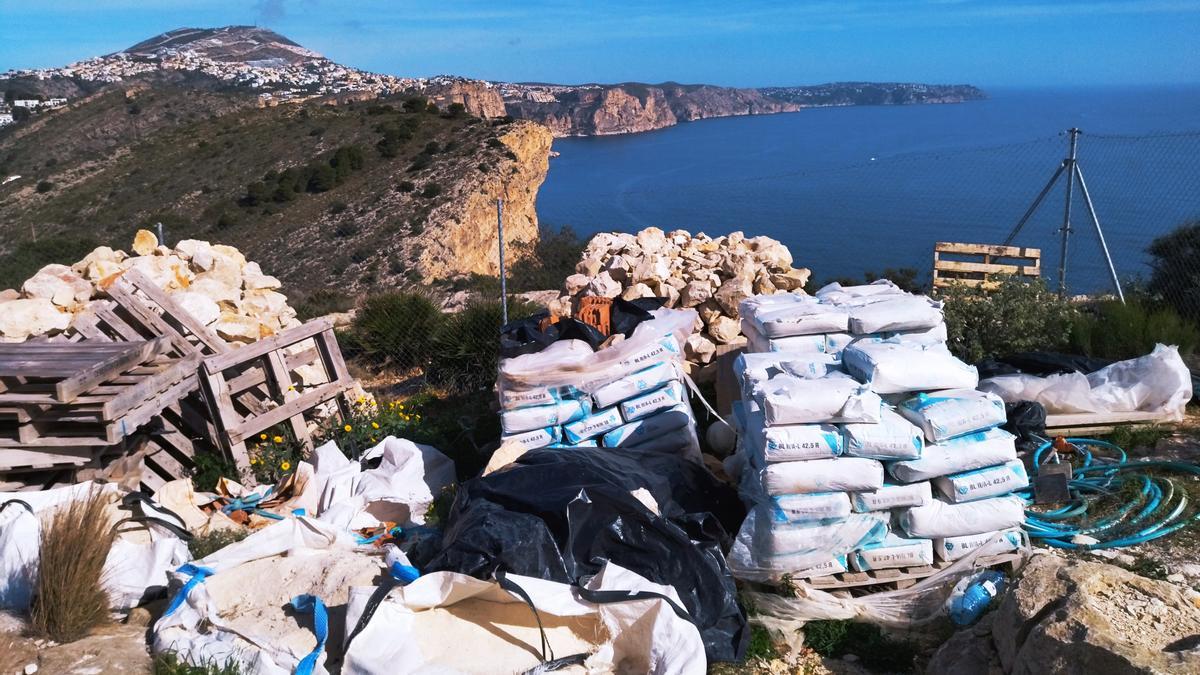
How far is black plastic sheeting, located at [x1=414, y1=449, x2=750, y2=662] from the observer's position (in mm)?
4207

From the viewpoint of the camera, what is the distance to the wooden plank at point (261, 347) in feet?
21.0

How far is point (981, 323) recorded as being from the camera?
25.6 ft

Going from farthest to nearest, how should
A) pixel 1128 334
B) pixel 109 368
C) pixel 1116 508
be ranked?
pixel 1128 334 < pixel 109 368 < pixel 1116 508

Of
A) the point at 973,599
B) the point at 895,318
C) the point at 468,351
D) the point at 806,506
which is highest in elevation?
the point at 895,318

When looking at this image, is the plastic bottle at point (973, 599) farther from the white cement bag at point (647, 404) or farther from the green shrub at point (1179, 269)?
the green shrub at point (1179, 269)

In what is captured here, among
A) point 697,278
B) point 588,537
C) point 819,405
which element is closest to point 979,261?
point 697,278

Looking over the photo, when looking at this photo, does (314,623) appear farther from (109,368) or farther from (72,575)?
(109,368)

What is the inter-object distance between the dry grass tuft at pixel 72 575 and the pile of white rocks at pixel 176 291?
3613 mm

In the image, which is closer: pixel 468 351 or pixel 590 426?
pixel 590 426

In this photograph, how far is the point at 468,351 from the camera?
878cm

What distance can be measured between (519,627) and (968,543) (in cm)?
241

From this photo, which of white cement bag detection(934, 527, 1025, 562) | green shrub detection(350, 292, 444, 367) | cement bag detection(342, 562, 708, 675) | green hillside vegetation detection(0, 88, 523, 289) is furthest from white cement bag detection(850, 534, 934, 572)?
green hillside vegetation detection(0, 88, 523, 289)

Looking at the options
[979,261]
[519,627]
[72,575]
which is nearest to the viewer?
[519,627]

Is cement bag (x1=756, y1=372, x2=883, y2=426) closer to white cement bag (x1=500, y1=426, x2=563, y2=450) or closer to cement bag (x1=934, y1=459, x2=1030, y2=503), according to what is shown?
cement bag (x1=934, y1=459, x2=1030, y2=503)
